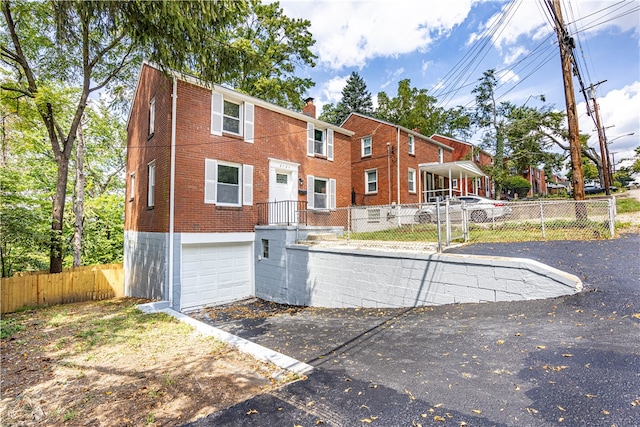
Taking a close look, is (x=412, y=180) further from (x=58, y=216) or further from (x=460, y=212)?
(x=58, y=216)

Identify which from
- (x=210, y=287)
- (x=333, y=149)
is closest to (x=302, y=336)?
(x=210, y=287)

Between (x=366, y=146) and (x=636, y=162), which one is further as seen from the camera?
(x=636, y=162)

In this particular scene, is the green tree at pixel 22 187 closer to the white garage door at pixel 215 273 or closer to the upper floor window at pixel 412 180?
the white garage door at pixel 215 273

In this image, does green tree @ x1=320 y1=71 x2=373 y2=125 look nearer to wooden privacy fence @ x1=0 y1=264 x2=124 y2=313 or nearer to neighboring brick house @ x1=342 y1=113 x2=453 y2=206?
neighboring brick house @ x1=342 y1=113 x2=453 y2=206

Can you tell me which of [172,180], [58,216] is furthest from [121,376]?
[58,216]

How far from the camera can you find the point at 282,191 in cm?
1375

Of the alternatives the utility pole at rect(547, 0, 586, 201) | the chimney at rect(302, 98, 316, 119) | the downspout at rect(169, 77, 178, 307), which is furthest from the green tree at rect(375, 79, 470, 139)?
the downspout at rect(169, 77, 178, 307)

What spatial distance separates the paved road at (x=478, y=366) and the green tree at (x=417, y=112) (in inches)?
1117

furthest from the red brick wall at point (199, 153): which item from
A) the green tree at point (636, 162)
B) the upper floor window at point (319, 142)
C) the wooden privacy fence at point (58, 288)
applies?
the green tree at point (636, 162)

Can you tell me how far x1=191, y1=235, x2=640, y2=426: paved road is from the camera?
8.98 feet

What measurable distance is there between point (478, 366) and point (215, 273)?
984cm

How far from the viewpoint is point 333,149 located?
52.5 feet

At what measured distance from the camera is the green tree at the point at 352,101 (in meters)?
36.5

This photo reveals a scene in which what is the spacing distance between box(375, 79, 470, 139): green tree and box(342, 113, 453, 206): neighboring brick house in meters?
11.8
